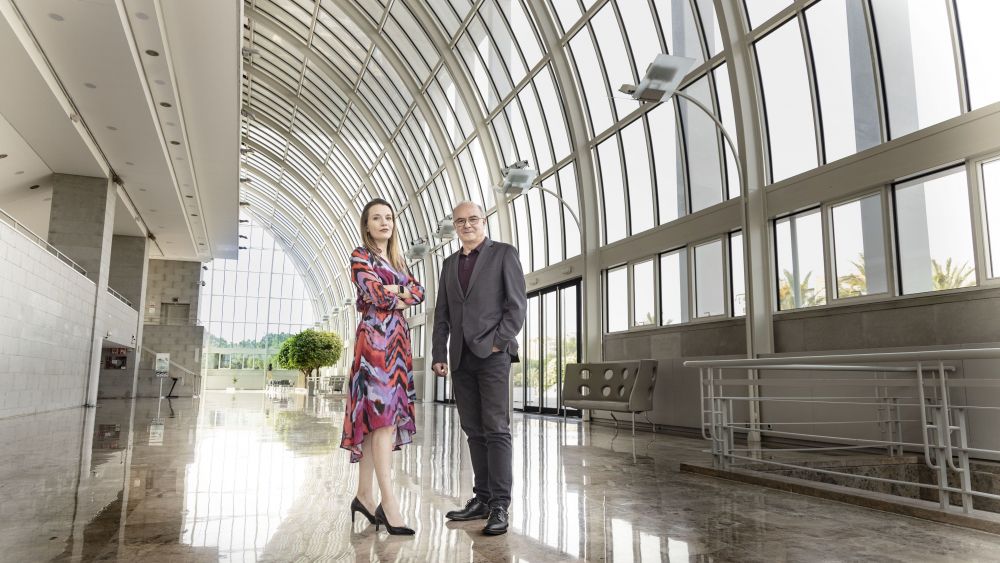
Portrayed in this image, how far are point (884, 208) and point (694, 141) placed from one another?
13.4 ft

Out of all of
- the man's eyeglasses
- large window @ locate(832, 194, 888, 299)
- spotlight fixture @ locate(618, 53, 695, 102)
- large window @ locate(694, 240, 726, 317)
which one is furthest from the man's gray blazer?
large window @ locate(694, 240, 726, 317)

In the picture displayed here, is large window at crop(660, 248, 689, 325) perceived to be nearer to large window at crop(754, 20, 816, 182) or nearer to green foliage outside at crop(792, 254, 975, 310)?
green foliage outside at crop(792, 254, 975, 310)

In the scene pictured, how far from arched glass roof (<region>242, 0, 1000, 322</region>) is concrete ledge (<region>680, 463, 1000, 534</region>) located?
4619 millimetres

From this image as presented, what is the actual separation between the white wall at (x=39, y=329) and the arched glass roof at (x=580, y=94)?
9.84 m

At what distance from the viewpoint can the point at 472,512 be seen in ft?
11.6

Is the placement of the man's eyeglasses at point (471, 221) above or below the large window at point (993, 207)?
below

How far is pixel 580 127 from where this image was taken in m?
13.5

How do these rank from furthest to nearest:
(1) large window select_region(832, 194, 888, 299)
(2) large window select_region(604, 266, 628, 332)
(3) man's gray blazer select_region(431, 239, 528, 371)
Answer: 1. (2) large window select_region(604, 266, 628, 332)
2. (1) large window select_region(832, 194, 888, 299)
3. (3) man's gray blazer select_region(431, 239, 528, 371)

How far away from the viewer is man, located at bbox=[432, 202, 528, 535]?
11.1 ft

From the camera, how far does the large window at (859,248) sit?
302 inches

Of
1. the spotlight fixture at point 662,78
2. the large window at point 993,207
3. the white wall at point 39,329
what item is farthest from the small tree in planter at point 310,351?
the large window at point 993,207

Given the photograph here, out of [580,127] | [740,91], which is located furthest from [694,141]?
[580,127]

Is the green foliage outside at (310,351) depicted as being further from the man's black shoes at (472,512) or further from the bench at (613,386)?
the man's black shoes at (472,512)

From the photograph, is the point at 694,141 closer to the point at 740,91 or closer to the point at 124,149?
the point at 740,91
